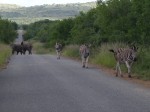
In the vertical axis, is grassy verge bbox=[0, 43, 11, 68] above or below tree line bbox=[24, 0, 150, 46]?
below

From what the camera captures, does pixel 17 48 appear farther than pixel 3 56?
Yes

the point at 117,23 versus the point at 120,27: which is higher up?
the point at 117,23

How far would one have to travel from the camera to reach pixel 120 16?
3619 centimetres

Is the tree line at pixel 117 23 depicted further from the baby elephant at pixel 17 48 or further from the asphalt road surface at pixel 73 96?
the baby elephant at pixel 17 48

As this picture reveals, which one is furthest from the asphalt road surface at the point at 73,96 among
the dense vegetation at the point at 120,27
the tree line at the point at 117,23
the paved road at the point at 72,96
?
the tree line at the point at 117,23

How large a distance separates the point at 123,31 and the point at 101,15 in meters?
3.71

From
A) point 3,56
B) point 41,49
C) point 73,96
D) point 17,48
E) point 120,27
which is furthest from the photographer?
point 41,49

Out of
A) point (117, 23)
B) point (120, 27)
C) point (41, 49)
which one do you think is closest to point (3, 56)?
point (117, 23)

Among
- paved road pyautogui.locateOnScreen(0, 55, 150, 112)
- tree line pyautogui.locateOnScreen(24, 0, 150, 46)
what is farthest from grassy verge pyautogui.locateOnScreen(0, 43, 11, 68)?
paved road pyautogui.locateOnScreen(0, 55, 150, 112)

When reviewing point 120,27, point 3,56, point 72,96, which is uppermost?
point 120,27

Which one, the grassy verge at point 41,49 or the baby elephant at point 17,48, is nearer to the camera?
the baby elephant at point 17,48

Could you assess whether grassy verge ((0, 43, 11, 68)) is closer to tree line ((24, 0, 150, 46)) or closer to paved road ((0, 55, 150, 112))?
tree line ((24, 0, 150, 46))

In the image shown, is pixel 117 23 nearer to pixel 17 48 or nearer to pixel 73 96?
pixel 73 96

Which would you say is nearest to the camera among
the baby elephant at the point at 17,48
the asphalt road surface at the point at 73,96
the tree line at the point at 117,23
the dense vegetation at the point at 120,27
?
the asphalt road surface at the point at 73,96
